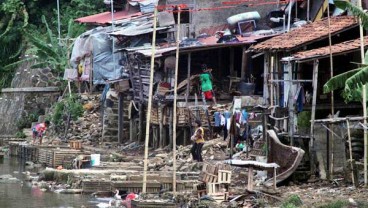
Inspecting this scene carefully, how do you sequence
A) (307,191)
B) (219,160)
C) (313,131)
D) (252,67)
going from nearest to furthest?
1. (307,191)
2. (313,131)
3. (219,160)
4. (252,67)

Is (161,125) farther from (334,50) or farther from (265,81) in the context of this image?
(334,50)

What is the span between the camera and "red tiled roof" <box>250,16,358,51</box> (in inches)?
1032

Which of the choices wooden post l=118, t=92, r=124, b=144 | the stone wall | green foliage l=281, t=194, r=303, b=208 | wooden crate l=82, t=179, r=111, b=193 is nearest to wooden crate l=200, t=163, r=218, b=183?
green foliage l=281, t=194, r=303, b=208

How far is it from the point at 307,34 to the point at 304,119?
3.18m

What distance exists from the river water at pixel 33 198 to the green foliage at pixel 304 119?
5.79 meters

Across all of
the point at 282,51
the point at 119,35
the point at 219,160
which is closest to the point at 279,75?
the point at 282,51

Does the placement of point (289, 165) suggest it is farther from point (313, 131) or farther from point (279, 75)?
point (279, 75)

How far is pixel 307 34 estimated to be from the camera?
89.4ft

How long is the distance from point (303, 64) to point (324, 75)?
27.4 inches

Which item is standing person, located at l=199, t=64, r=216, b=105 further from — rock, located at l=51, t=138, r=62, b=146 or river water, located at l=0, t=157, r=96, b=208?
rock, located at l=51, t=138, r=62, b=146

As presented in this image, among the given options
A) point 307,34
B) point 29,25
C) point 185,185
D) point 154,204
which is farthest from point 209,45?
point 29,25

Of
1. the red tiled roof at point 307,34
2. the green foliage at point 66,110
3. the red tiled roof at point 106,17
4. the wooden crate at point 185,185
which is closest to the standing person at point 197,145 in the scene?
the red tiled roof at point 307,34

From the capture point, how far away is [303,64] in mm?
26281

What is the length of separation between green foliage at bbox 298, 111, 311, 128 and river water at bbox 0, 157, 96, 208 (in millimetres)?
5790
